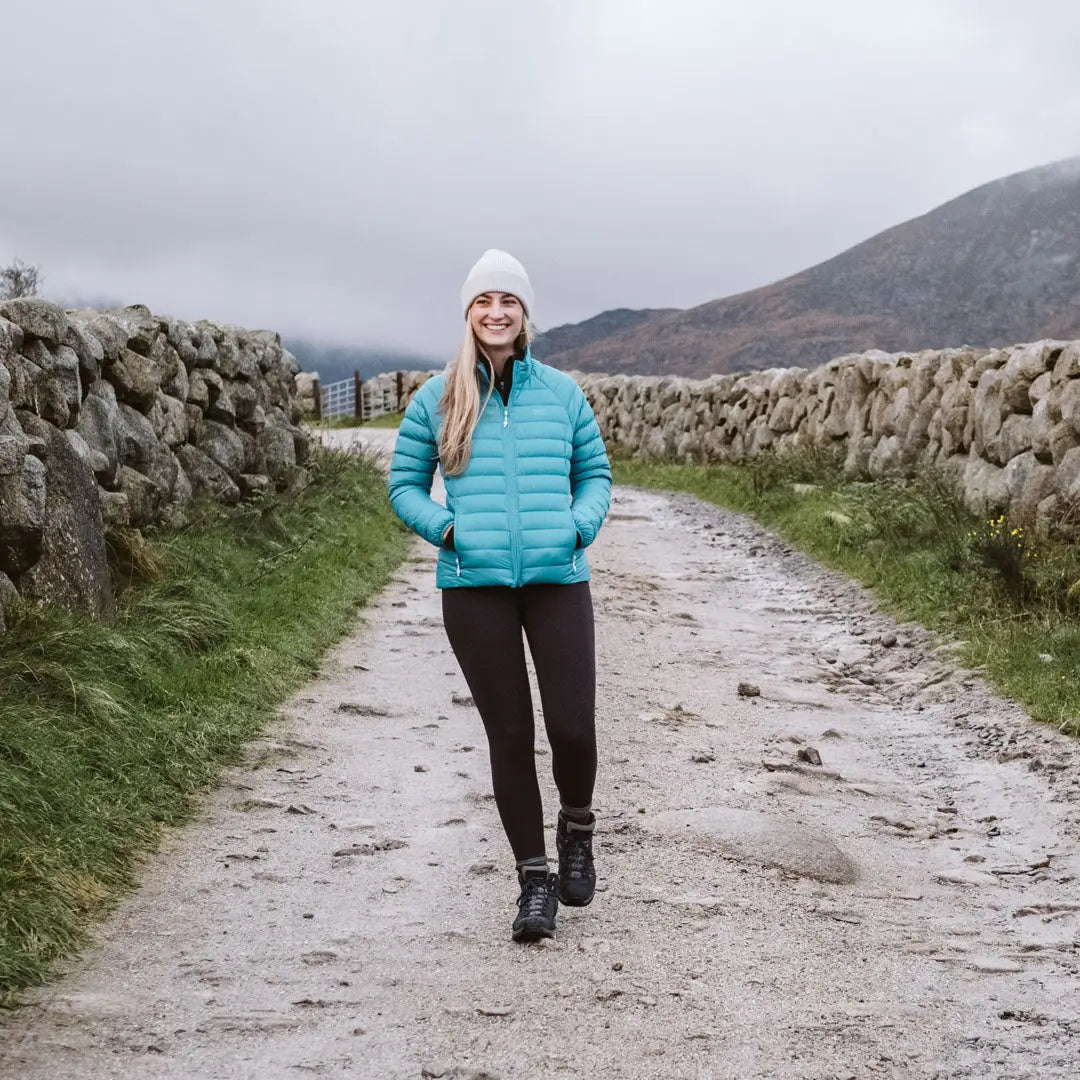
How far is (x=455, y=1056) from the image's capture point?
311 cm

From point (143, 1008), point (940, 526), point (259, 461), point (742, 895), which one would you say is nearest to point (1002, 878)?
point (742, 895)

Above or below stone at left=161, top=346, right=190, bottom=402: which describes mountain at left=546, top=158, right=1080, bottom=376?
above

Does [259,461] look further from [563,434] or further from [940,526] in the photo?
[563,434]

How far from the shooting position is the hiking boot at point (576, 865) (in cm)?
396

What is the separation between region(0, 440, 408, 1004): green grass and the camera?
3.95m

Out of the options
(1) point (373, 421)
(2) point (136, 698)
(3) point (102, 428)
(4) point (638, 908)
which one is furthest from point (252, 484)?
(1) point (373, 421)

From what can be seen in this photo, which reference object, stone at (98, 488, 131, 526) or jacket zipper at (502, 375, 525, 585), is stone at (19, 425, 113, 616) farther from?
jacket zipper at (502, 375, 525, 585)

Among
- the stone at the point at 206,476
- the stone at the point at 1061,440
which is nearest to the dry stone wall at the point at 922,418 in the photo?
the stone at the point at 1061,440

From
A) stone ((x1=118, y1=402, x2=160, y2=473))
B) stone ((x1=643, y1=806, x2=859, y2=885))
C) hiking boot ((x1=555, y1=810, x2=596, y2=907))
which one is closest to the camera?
hiking boot ((x1=555, y1=810, x2=596, y2=907))

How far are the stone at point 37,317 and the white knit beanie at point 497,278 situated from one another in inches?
145

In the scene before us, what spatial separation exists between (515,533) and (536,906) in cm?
111

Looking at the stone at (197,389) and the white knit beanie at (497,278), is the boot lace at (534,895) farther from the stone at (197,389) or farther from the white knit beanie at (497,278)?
the stone at (197,389)

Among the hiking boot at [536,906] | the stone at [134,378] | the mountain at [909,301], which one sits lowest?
the hiking boot at [536,906]

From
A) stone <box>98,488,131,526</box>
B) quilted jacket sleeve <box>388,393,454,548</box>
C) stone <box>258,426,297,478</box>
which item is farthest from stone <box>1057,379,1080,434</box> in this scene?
quilted jacket sleeve <box>388,393,454,548</box>
